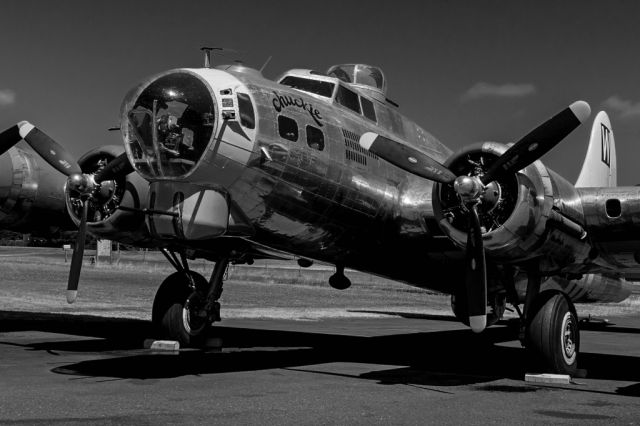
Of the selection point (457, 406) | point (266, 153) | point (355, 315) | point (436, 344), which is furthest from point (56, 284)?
point (457, 406)

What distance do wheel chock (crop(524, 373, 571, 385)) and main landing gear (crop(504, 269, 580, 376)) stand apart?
10.5 inches

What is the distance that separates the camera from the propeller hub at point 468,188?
10773 millimetres

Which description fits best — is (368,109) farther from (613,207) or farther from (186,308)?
(186,308)

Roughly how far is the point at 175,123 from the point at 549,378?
6608 mm

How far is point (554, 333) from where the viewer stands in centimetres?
1180

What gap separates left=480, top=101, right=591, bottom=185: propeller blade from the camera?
10906mm

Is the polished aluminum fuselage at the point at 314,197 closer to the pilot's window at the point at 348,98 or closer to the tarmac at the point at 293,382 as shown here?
the pilot's window at the point at 348,98

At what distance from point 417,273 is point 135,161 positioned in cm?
614

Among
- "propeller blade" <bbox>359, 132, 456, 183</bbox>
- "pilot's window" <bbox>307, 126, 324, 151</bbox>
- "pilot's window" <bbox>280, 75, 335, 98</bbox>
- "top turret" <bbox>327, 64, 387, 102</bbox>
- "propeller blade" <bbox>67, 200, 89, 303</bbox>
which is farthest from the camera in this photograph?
"top turret" <bbox>327, 64, 387, 102</bbox>

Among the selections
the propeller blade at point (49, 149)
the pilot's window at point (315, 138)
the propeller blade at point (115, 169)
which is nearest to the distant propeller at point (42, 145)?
the propeller blade at point (49, 149)

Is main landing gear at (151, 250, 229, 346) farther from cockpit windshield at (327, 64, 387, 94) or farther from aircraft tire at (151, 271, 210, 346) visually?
cockpit windshield at (327, 64, 387, 94)

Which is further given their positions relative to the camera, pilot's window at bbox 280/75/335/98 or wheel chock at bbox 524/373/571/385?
pilot's window at bbox 280/75/335/98

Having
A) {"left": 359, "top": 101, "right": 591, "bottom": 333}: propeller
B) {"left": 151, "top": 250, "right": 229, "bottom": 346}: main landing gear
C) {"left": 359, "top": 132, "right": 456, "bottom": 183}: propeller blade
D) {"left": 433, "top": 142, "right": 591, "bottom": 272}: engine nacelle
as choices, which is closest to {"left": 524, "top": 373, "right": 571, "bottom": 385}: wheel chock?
{"left": 359, "top": 101, "right": 591, "bottom": 333}: propeller

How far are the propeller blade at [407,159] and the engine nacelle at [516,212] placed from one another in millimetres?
497
